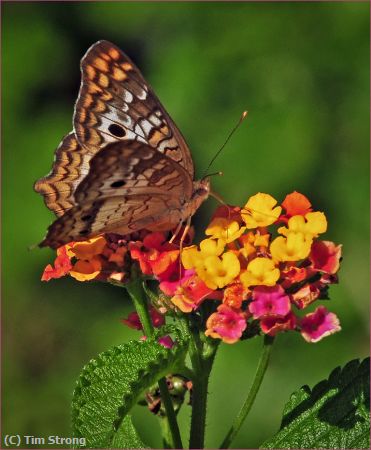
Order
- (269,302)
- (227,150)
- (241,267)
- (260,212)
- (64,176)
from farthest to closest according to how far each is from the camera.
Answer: (227,150), (64,176), (260,212), (241,267), (269,302)

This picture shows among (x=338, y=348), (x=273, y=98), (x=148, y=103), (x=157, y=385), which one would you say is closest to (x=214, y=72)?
(x=273, y=98)

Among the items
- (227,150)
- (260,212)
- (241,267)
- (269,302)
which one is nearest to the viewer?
(269,302)

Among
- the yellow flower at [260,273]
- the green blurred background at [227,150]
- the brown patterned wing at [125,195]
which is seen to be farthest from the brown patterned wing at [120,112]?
the green blurred background at [227,150]

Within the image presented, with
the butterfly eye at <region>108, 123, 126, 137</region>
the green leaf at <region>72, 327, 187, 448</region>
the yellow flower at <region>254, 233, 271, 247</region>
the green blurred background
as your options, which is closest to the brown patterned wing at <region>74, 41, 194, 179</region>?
the butterfly eye at <region>108, 123, 126, 137</region>

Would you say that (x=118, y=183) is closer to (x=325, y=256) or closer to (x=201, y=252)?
(x=201, y=252)

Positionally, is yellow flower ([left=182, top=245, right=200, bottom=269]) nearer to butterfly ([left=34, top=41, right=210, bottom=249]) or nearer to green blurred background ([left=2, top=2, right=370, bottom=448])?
butterfly ([left=34, top=41, right=210, bottom=249])

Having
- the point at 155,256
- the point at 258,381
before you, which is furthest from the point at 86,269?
the point at 258,381

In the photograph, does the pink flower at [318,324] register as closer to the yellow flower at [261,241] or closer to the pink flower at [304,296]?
the pink flower at [304,296]
